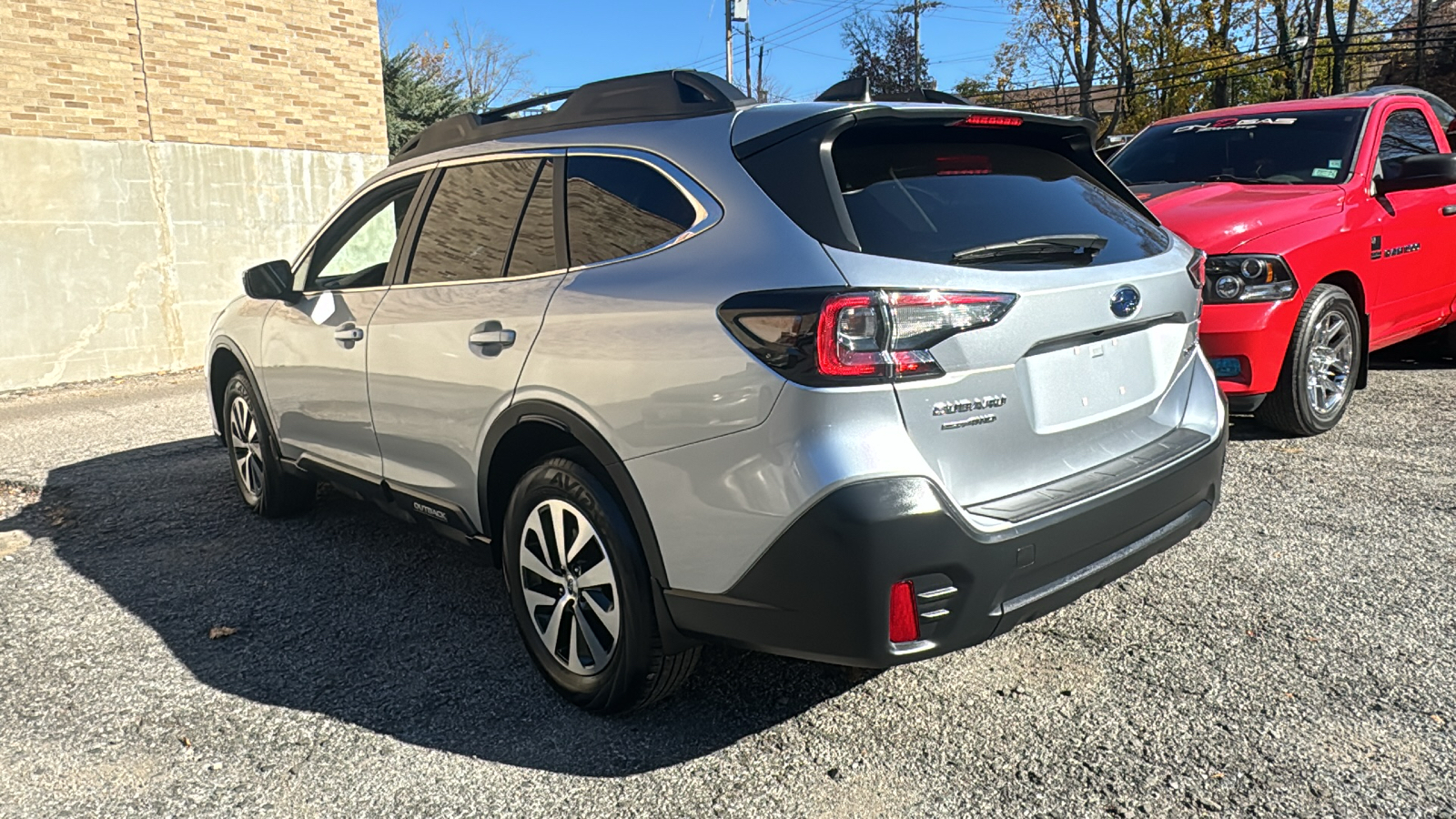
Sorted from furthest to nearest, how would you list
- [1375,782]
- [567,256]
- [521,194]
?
[521,194]
[567,256]
[1375,782]

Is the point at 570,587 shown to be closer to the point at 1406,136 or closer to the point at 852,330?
the point at 852,330

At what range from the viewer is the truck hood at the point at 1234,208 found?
17.3 ft

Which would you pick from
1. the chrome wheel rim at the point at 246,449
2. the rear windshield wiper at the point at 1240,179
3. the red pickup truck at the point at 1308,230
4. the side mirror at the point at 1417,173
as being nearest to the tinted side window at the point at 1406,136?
the red pickup truck at the point at 1308,230

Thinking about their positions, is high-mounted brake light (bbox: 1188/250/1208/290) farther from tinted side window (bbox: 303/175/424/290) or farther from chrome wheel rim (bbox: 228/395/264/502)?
chrome wheel rim (bbox: 228/395/264/502)

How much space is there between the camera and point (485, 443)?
3.24 meters

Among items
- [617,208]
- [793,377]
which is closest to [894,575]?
[793,377]

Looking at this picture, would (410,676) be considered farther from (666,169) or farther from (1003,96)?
(1003,96)

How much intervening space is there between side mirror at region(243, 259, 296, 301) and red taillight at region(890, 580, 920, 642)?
130 inches

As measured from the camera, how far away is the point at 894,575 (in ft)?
7.63

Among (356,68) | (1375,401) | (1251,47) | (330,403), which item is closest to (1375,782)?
(330,403)

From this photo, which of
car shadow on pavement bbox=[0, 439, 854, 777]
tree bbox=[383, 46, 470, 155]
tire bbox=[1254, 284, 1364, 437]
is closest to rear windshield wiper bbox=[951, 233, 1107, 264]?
car shadow on pavement bbox=[0, 439, 854, 777]

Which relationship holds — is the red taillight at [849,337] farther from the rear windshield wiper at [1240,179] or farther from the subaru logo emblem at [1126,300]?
the rear windshield wiper at [1240,179]

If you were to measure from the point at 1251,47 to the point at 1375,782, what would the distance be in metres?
32.7

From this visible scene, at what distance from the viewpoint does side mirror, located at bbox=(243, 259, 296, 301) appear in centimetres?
458
